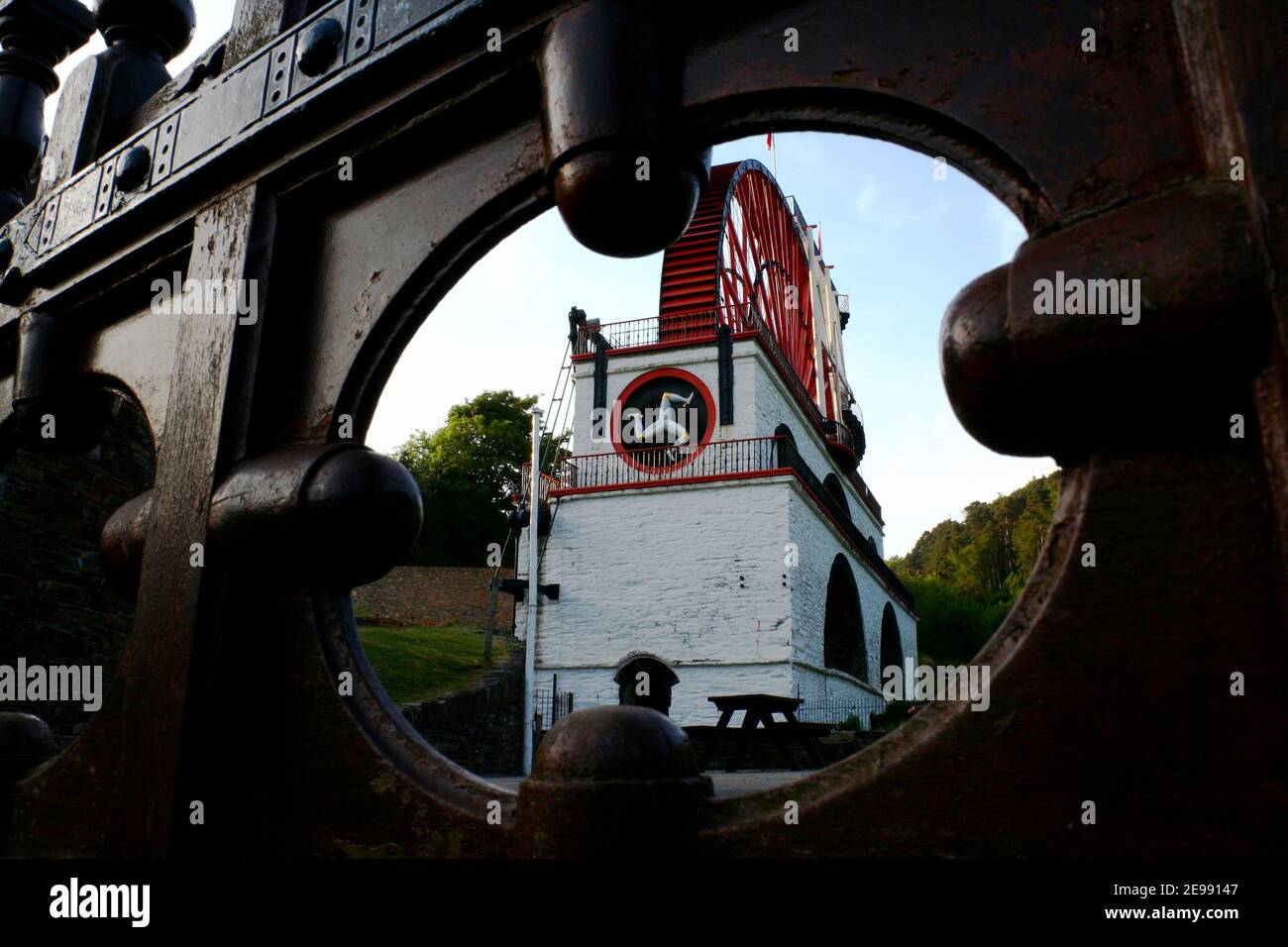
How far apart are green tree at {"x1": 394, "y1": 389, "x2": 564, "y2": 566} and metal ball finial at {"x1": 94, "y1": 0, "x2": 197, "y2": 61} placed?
91.5ft

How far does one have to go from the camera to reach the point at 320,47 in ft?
3.18

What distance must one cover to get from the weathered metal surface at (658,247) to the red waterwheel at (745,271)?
12915 mm

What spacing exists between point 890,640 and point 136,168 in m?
25.2

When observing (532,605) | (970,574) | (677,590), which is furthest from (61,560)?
(970,574)

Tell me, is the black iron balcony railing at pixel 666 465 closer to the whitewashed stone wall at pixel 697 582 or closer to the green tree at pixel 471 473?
the whitewashed stone wall at pixel 697 582

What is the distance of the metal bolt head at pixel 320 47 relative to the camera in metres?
0.97

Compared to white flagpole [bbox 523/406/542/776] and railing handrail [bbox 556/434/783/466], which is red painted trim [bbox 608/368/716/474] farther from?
white flagpole [bbox 523/406/542/776]

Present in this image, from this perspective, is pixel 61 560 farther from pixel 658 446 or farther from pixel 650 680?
pixel 658 446

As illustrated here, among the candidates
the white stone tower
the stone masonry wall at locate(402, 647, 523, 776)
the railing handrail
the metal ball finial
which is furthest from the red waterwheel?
the metal ball finial

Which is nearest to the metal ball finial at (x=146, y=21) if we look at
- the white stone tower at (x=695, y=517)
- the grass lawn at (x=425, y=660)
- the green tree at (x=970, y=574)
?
the grass lawn at (x=425, y=660)

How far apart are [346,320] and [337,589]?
29 centimetres
